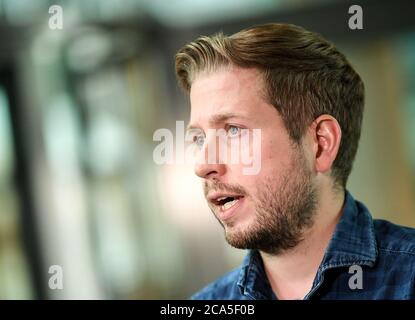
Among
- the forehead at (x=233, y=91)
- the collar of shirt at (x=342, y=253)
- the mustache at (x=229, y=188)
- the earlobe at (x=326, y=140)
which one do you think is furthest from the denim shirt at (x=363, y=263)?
the forehead at (x=233, y=91)

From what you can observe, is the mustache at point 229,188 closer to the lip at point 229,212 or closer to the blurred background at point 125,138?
the lip at point 229,212

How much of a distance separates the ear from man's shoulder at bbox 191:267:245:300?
13.0 inches

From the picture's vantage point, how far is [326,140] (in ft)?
4.03

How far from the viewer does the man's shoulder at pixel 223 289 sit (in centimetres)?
133

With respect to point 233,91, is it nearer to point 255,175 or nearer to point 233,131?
point 233,131

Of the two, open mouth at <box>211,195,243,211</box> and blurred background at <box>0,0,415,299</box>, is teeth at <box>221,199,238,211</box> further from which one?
blurred background at <box>0,0,415,299</box>

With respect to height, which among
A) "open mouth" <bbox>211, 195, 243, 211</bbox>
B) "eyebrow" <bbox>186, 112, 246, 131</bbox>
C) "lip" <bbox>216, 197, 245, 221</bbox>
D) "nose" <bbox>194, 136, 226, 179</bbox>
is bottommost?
"lip" <bbox>216, 197, 245, 221</bbox>

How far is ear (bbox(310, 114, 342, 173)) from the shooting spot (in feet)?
4.02

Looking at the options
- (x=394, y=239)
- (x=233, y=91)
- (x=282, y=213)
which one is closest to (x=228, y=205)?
(x=282, y=213)

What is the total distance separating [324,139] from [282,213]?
188 millimetres

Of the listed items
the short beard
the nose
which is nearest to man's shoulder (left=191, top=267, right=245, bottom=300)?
the short beard
